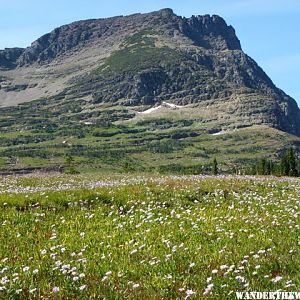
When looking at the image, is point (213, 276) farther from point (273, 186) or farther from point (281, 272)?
point (273, 186)

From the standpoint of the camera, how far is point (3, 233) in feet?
45.7

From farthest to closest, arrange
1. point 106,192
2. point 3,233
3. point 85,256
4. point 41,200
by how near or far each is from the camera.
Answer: point 106,192, point 41,200, point 3,233, point 85,256

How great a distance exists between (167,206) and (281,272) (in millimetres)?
9878

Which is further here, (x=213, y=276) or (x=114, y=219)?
(x=114, y=219)

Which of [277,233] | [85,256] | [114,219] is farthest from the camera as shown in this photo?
[114,219]

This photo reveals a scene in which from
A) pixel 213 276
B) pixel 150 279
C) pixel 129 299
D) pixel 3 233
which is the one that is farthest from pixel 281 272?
pixel 3 233

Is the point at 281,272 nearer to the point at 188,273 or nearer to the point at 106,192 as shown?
the point at 188,273

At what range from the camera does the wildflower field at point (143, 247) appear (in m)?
8.81

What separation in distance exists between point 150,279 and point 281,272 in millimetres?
2683

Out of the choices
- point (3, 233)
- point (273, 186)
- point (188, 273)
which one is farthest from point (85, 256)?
point (273, 186)

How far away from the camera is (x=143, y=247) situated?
12023mm

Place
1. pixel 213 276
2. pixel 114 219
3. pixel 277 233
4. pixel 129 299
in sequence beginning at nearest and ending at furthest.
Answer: pixel 129 299 → pixel 213 276 → pixel 277 233 → pixel 114 219

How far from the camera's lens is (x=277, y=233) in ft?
42.3

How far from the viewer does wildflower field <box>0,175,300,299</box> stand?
8.81 meters
